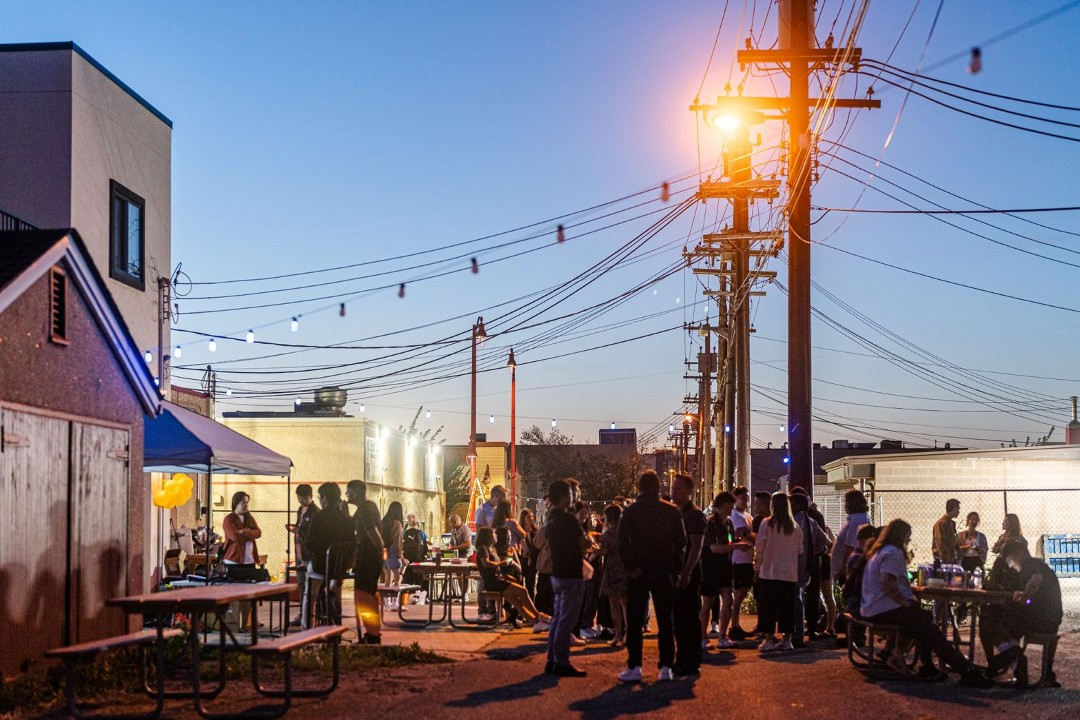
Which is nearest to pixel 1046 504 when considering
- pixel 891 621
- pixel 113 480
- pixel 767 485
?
pixel 891 621

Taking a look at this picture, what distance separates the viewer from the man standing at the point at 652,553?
11.2 meters

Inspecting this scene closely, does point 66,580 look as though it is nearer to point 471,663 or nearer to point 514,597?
point 471,663

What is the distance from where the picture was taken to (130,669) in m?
11.3

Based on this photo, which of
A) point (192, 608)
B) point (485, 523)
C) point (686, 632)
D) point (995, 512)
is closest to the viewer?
point (192, 608)

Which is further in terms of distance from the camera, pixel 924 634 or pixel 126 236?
pixel 126 236

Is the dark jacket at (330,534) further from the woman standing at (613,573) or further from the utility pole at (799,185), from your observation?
the utility pole at (799,185)

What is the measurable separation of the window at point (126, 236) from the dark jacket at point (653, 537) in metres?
11.7

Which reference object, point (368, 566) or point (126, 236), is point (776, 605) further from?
point (126, 236)

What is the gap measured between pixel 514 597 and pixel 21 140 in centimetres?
1038

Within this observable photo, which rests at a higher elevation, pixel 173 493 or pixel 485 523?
pixel 173 493

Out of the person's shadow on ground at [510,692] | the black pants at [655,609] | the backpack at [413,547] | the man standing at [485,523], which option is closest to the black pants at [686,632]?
the black pants at [655,609]

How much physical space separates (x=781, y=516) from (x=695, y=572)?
7.03ft

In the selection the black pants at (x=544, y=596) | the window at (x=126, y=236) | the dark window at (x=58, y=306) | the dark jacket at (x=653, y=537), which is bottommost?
the black pants at (x=544, y=596)

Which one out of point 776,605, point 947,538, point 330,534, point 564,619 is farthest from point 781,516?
point 330,534
